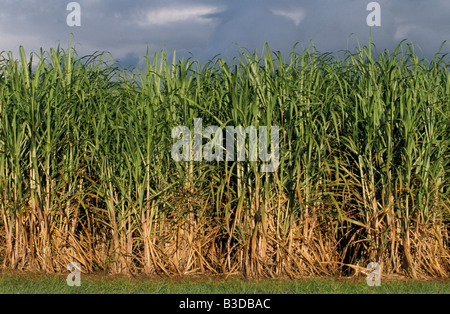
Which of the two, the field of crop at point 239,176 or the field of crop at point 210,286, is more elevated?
the field of crop at point 239,176

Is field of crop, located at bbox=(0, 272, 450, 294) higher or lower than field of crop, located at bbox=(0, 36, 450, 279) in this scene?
lower

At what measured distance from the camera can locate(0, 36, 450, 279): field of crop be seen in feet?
13.8

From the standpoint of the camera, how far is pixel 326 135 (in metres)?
4.29

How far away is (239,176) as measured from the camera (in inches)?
166

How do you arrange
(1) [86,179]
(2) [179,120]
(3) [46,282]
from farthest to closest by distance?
(1) [86,179] → (2) [179,120] → (3) [46,282]

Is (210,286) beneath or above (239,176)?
beneath

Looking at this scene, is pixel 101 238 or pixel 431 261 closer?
pixel 431 261

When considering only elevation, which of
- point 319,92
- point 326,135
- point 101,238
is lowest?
point 101,238

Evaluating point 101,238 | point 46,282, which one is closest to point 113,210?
point 101,238

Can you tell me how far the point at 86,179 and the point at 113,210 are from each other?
0.69m

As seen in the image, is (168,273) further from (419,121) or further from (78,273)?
(419,121)

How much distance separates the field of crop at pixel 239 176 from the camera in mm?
4215

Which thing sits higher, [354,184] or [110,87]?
[110,87]

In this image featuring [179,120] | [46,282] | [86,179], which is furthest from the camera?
[86,179]
